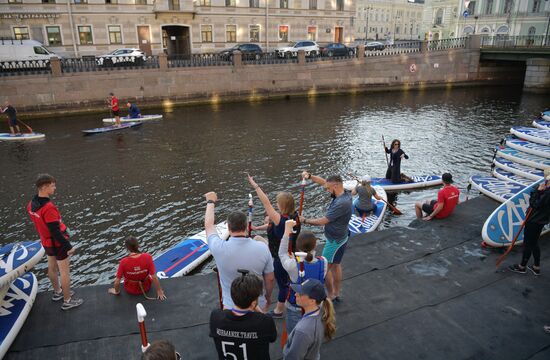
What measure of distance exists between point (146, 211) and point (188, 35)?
1318 inches

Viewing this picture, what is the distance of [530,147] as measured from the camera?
1302 cm

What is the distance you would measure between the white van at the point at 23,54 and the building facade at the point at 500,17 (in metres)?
46.4

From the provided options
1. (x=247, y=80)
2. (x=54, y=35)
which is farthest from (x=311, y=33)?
(x=54, y=35)

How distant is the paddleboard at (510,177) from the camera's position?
11944 millimetres

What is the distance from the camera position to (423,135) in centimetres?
Result: 2162

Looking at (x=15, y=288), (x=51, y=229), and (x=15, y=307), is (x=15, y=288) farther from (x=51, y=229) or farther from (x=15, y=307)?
(x=51, y=229)

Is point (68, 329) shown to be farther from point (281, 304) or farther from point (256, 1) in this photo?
point (256, 1)

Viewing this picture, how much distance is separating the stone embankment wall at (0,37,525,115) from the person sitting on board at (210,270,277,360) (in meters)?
28.3

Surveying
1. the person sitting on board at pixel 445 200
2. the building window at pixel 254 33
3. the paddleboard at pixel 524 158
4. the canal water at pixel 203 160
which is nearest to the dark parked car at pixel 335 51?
the canal water at pixel 203 160

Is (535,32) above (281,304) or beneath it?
above

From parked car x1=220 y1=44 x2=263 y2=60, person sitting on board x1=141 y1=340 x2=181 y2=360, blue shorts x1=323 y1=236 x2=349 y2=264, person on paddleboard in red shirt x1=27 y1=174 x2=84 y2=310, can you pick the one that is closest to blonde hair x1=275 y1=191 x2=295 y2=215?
blue shorts x1=323 y1=236 x2=349 y2=264

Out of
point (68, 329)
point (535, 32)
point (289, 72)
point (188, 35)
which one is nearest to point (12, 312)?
point (68, 329)

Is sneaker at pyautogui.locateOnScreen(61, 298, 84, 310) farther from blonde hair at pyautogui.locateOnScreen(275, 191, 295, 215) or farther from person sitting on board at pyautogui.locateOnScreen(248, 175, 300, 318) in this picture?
blonde hair at pyautogui.locateOnScreen(275, 191, 295, 215)

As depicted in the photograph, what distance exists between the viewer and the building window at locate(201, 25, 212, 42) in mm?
40875
